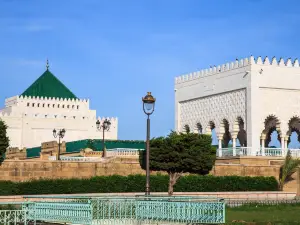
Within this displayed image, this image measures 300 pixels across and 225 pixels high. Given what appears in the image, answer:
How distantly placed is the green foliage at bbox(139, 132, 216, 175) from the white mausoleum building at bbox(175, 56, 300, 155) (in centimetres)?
732

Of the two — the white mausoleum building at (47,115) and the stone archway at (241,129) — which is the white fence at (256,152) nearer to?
the stone archway at (241,129)

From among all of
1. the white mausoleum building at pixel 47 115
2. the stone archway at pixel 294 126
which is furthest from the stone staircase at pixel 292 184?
the white mausoleum building at pixel 47 115

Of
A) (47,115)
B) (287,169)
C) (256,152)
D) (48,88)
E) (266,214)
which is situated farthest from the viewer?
(48,88)

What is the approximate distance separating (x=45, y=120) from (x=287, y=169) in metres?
26.0

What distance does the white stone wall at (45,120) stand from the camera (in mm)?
50844

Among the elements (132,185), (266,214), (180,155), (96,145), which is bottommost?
(266,214)

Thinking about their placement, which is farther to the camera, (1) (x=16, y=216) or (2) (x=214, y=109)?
(2) (x=214, y=109)

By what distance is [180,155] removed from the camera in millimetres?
24969

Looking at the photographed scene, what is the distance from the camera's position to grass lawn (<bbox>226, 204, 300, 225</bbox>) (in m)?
15.5

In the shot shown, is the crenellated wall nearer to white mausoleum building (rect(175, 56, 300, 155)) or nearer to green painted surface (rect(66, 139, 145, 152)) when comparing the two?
white mausoleum building (rect(175, 56, 300, 155))

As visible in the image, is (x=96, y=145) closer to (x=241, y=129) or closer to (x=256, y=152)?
(x=241, y=129)

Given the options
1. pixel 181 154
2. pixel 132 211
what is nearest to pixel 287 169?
pixel 181 154

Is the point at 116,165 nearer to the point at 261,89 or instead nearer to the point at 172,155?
the point at 172,155

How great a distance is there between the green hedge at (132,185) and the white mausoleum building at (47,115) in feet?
81.7
